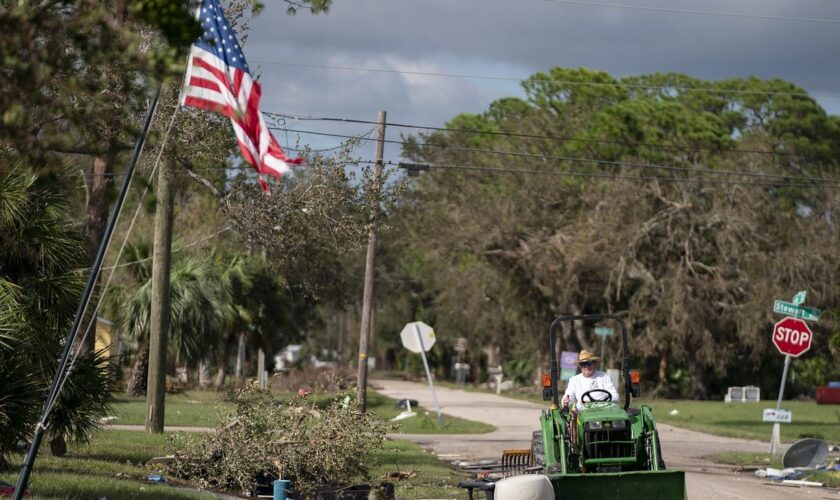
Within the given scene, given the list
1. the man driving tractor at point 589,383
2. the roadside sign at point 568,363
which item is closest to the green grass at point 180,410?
the man driving tractor at point 589,383

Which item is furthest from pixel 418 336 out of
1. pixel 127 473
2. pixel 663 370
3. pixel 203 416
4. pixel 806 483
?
pixel 663 370

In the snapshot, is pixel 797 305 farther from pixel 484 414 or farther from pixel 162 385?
pixel 484 414

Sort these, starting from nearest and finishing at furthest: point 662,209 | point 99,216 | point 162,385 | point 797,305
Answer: point 99,216, point 162,385, point 797,305, point 662,209

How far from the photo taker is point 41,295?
548 inches

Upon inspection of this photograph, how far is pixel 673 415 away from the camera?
3931cm

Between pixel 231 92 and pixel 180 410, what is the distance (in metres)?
20.6

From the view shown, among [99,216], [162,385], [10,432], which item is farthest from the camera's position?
[162,385]

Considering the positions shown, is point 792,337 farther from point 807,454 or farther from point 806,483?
point 806,483

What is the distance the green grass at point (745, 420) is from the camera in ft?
101

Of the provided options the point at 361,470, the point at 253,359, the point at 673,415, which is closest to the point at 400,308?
the point at 253,359

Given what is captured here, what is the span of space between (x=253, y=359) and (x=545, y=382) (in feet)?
130

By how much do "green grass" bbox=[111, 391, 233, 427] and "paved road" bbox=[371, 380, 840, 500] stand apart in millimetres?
4966

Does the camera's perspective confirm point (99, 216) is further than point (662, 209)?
No

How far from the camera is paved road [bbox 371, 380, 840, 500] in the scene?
1689 cm
